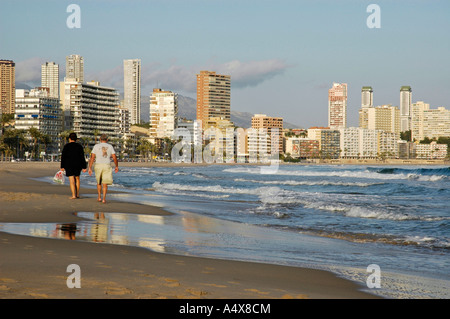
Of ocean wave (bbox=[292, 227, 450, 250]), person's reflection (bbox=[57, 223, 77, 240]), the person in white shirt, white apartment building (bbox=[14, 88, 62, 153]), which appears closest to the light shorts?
the person in white shirt

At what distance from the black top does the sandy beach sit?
18.5ft

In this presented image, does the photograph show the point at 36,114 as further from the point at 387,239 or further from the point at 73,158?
A: the point at 387,239

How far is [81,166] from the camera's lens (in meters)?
13.7

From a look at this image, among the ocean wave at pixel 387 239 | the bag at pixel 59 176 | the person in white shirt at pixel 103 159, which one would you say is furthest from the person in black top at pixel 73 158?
the bag at pixel 59 176

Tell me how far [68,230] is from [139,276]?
4.05 metres

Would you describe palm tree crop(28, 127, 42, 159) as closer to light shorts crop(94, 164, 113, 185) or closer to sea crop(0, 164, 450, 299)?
sea crop(0, 164, 450, 299)

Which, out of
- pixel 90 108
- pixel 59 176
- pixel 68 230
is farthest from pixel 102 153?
pixel 90 108

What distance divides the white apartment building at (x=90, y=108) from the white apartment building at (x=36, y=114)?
26.6ft

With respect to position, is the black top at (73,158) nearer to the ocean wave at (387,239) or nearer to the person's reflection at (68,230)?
the person's reflection at (68,230)

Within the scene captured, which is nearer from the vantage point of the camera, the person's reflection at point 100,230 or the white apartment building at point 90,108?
the person's reflection at point 100,230

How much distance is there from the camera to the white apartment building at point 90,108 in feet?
569
